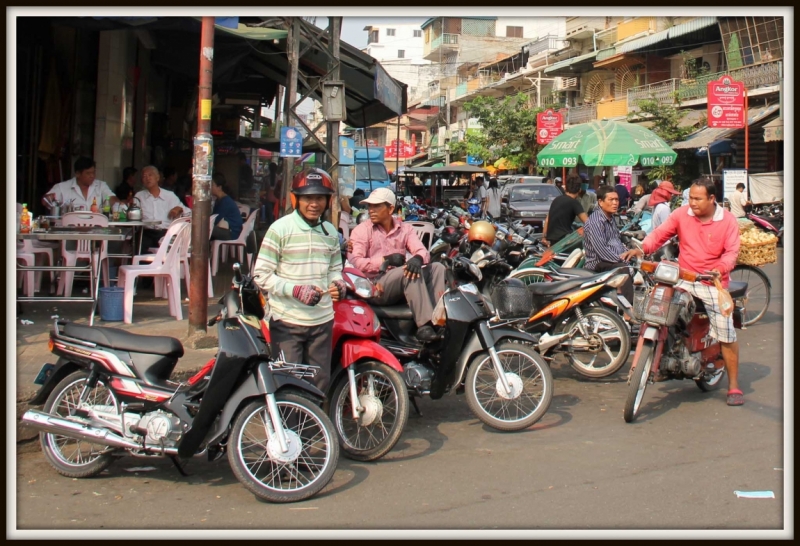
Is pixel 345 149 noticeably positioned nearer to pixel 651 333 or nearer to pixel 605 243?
pixel 605 243

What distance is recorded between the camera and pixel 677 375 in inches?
253

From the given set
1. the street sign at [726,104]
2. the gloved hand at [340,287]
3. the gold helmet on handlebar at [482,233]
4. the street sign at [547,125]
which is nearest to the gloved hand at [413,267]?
the gloved hand at [340,287]

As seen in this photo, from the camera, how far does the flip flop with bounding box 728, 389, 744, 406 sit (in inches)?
259

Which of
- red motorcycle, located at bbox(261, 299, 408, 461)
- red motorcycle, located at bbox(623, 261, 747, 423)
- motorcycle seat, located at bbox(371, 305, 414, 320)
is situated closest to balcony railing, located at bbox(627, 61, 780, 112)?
red motorcycle, located at bbox(623, 261, 747, 423)

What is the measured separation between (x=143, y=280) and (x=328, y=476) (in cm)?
687

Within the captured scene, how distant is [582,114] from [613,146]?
27580 mm

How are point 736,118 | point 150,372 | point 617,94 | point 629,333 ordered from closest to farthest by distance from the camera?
point 150,372
point 629,333
point 736,118
point 617,94

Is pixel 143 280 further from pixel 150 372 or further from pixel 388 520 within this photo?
pixel 388 520

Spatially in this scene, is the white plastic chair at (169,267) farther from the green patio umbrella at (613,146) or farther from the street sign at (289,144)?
the green patio umbrella at (613,146)

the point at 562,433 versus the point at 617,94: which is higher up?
the point at 617,94

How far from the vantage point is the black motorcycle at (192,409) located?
449 centimetres

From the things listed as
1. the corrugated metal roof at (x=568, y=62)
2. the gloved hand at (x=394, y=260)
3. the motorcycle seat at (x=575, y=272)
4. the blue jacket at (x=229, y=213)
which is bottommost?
the motorcycle seat at (x=575, y=272)

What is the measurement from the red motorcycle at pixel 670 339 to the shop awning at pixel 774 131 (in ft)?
58.7

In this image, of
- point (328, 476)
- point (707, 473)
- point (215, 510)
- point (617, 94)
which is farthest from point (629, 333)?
point (617, 94)
